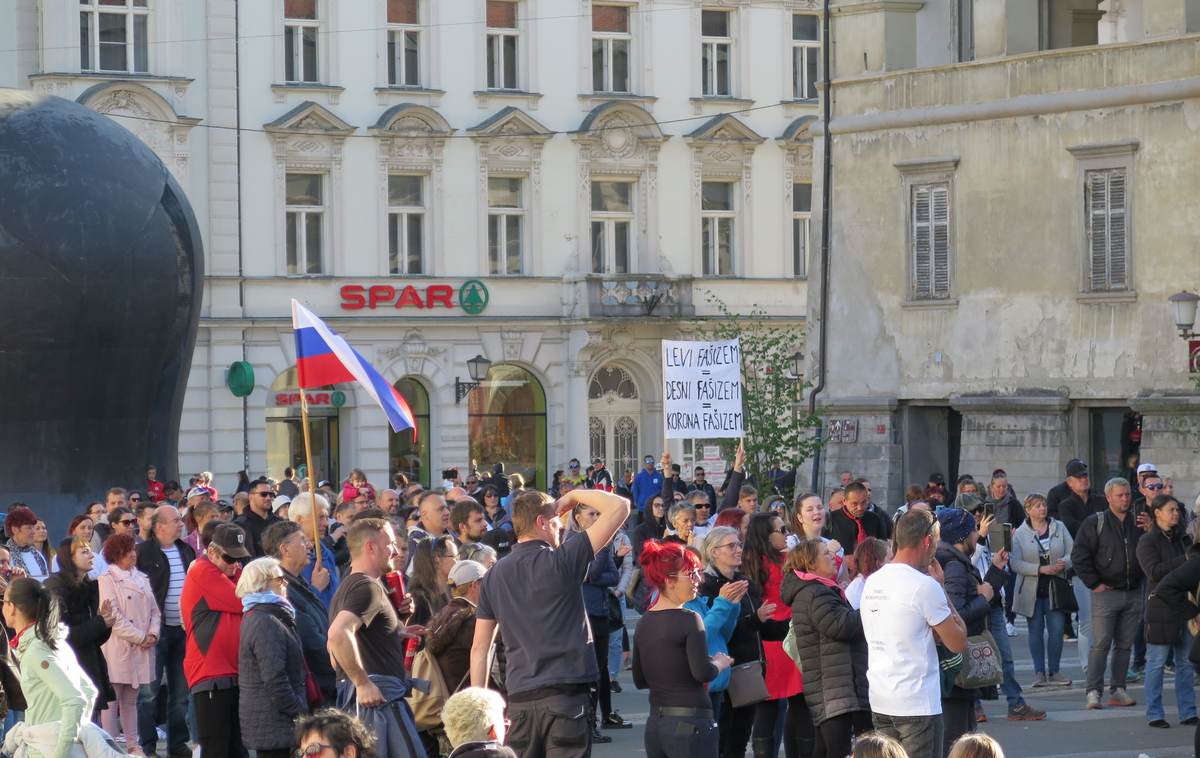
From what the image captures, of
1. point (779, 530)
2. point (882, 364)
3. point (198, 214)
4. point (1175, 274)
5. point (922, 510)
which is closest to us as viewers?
point (922, 510)

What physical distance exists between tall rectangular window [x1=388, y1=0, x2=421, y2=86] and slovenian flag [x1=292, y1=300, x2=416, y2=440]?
23.2 m

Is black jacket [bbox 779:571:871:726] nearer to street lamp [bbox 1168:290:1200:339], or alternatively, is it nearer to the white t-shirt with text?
the white t-shirt with text

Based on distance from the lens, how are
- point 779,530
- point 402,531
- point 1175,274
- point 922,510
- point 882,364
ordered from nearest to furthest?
point 922,510 < point 779,530 < point 402,531 < point 1175,274 < point 882,364

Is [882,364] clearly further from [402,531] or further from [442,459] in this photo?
[402,531]

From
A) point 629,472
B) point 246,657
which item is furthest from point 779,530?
point 629,472

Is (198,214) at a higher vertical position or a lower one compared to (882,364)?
higher

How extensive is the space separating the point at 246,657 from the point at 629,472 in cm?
2848

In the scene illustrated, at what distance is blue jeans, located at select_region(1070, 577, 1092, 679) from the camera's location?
14.3m

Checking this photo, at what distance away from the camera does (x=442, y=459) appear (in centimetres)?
3659

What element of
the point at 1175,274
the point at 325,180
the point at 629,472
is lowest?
the point at 629,472

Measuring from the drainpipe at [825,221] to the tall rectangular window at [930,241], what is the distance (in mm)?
1709

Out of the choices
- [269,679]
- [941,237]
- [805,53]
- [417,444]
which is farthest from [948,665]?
[805,53]

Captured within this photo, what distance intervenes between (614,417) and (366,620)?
99.7 ft

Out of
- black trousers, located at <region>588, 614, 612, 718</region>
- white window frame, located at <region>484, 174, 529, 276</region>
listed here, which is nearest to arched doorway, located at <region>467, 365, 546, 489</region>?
white window frame, located at <region>484, 174, 529, 276</region>
